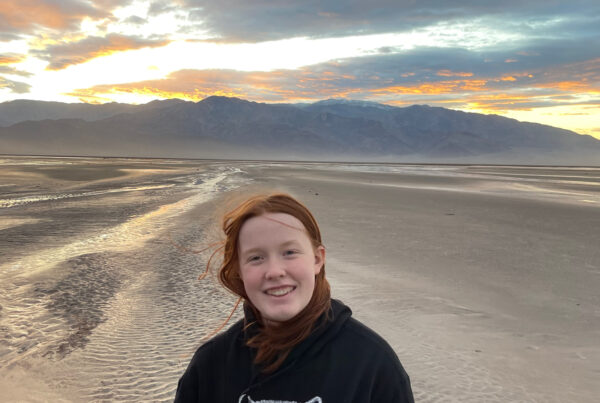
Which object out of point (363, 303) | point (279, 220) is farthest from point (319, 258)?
point (363, 303)

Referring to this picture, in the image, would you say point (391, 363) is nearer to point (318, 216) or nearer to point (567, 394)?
point (567, 394)

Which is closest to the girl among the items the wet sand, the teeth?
the teeth

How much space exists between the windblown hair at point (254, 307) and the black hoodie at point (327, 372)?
1.1 inches

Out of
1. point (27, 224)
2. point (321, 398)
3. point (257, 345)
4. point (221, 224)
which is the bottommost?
point (27, 224)

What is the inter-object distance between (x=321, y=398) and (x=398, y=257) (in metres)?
7.00

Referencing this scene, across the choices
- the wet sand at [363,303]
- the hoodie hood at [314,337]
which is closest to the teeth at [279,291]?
the hoodie hood at [314,337]

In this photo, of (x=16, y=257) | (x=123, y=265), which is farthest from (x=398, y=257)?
(x=16, y=257)

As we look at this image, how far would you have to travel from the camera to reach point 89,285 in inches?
255

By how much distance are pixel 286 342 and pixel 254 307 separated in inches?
7.0

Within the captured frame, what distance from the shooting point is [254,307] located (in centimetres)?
152

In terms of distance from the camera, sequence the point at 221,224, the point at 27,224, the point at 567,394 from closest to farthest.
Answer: the point at 221,224
the point at 567,394
the point at 27,224

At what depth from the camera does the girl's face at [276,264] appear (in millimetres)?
1414

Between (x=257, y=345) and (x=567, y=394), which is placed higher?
(x=257, y=345)

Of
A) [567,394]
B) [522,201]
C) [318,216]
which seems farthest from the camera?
[522,201]
